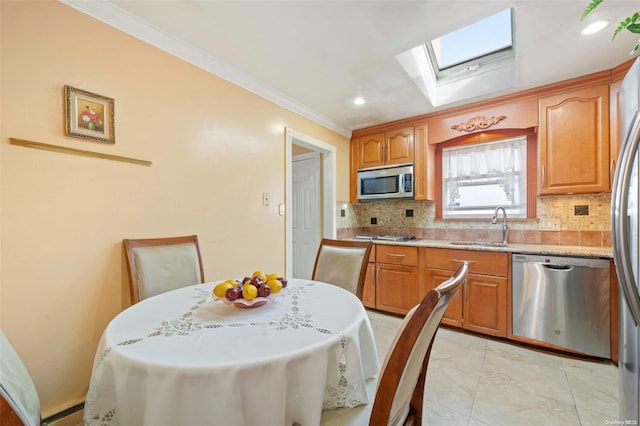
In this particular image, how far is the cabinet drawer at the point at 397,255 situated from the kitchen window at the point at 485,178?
827 mm

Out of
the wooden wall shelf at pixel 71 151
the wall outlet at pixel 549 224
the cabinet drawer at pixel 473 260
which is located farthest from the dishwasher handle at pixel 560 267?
the wooden wall shelf at pixel 71 151

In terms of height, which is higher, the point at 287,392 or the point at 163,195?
the point at 163,195

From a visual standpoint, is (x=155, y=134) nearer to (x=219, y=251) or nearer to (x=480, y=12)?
(x=219, y=251)

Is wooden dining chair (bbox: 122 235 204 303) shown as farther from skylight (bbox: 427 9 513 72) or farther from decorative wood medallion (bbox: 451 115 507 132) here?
decorative wood medallion (bbox: 451 115 507 132)

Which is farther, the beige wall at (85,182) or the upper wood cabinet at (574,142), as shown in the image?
the upper wood cabinet at (574,142)

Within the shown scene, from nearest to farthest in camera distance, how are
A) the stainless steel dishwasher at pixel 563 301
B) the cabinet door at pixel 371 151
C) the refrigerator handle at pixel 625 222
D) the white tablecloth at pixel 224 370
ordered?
the white tablecloth at pixel 224 370, the refrigerator handle at pixel 625 222, the stainless steel dishwasher at pixel 563 301, the cabinet door at pixel 371 151

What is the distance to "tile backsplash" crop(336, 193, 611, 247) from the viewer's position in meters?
2.41

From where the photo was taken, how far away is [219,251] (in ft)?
7.00

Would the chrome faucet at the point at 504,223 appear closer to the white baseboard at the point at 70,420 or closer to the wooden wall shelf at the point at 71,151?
the wooden wall shelf at the point at 71,151

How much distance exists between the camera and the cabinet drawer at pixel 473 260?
2.34 metres

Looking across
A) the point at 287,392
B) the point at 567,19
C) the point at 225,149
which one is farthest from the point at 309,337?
the point at 567,19

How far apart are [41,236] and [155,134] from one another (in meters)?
0.84

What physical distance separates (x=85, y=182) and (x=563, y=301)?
3404mm

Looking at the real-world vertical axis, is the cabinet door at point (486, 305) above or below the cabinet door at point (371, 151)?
below
